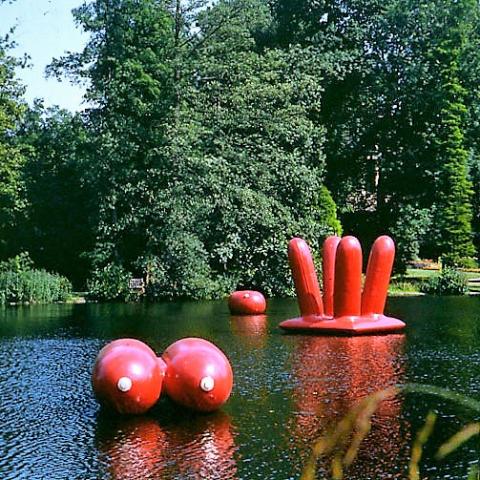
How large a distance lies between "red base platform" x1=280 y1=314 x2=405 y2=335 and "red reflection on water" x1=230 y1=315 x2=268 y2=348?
0.68 m

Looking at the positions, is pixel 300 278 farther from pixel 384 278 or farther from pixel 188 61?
pixel 188 61

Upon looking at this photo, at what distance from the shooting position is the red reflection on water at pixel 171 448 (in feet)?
20.9

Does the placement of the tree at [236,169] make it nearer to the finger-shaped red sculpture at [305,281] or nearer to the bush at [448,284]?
the bush at [448,284]

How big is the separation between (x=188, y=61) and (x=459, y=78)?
42.1ft

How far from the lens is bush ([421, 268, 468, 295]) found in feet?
96.7

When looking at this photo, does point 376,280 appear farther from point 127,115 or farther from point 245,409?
point 127,115

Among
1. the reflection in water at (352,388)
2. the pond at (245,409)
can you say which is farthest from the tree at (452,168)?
the reflection in water at (352,388)

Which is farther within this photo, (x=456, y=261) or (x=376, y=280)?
(x=456, y=261)

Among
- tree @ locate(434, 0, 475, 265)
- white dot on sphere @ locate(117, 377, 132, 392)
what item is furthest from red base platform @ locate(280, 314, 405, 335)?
tree @ locate(434, 0, 475, 265)

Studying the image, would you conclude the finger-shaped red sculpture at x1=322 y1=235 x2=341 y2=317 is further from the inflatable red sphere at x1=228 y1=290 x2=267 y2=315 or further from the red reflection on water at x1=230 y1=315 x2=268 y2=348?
the inflatable red sphere at x1=228 y1=290 x2=267 y2=315

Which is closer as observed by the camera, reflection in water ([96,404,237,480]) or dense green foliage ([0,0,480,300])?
reflection in water ([96,404,237,480])

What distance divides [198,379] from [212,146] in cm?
2004

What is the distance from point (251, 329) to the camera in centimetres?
1697

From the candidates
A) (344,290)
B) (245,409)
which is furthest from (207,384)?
(344,290)
